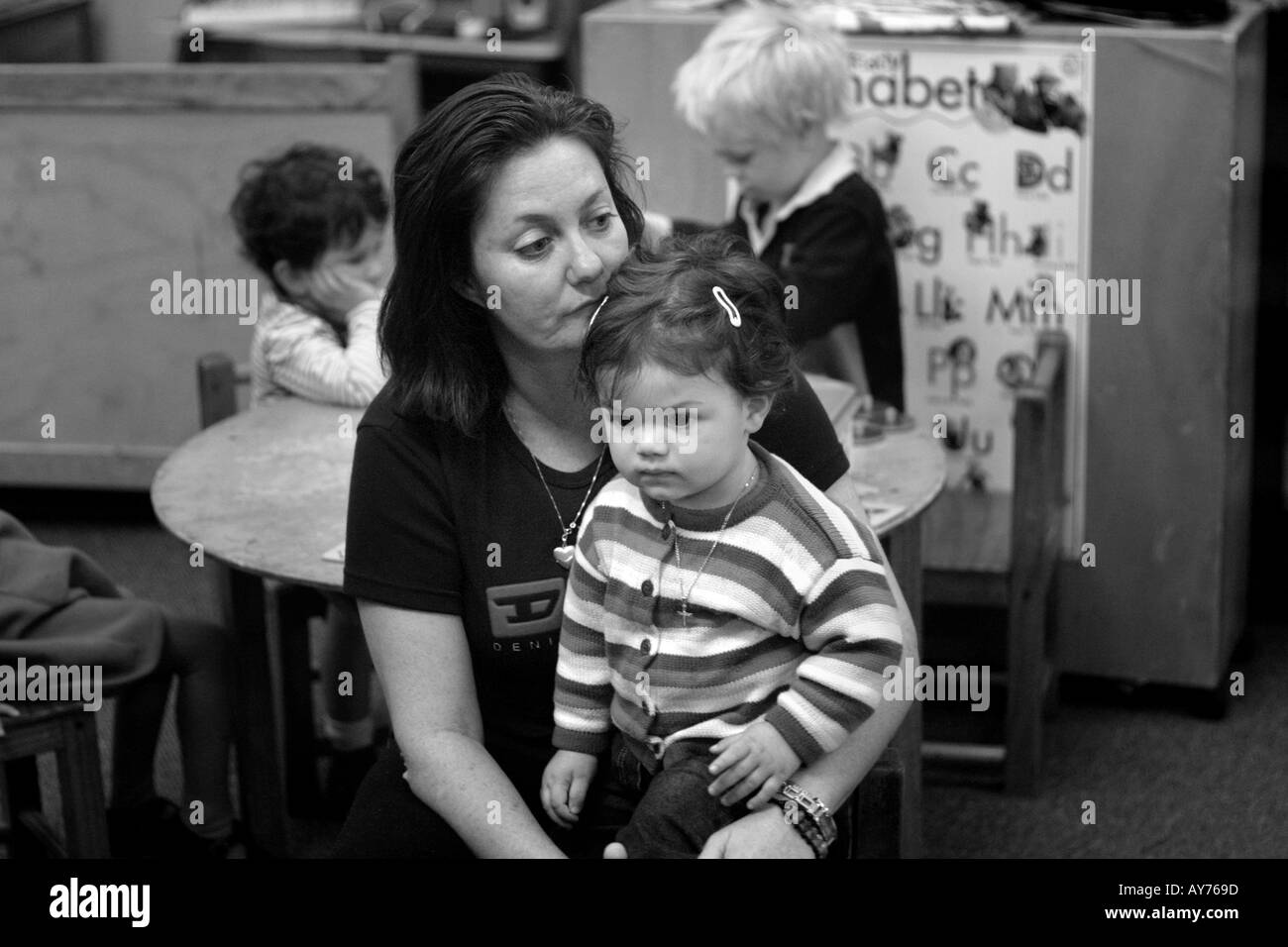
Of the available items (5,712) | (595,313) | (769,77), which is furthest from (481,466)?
(769,77)

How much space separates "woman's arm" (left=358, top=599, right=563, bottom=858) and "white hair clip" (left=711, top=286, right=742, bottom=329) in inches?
17.8

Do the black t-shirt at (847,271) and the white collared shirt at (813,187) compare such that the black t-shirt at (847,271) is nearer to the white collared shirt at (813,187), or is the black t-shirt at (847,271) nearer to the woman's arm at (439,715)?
the white collared shirt at (813,187)

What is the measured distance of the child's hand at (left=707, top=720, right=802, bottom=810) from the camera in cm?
165

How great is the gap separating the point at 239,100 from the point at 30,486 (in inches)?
46.8

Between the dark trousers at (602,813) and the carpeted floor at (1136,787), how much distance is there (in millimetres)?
1162

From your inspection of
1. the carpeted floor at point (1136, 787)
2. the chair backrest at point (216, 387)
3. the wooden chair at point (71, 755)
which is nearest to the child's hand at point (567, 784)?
the wooden chair at point (71, 755)

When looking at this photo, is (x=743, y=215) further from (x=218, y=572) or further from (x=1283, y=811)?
(x=1283, y=811)

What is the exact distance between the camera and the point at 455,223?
73.8 inches

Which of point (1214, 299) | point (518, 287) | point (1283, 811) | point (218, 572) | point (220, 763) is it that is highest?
point (518, 287)

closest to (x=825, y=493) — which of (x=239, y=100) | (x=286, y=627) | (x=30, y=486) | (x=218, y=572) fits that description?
(x=218, y=572)

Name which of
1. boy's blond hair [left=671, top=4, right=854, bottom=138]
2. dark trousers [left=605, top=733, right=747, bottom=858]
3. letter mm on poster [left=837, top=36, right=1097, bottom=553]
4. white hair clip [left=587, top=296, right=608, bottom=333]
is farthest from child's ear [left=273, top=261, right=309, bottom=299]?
dark trousers [left=605, top=733, right=747, bottom=858]

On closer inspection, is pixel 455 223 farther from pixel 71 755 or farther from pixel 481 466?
pixel 71 755

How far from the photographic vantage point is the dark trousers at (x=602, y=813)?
167cm
